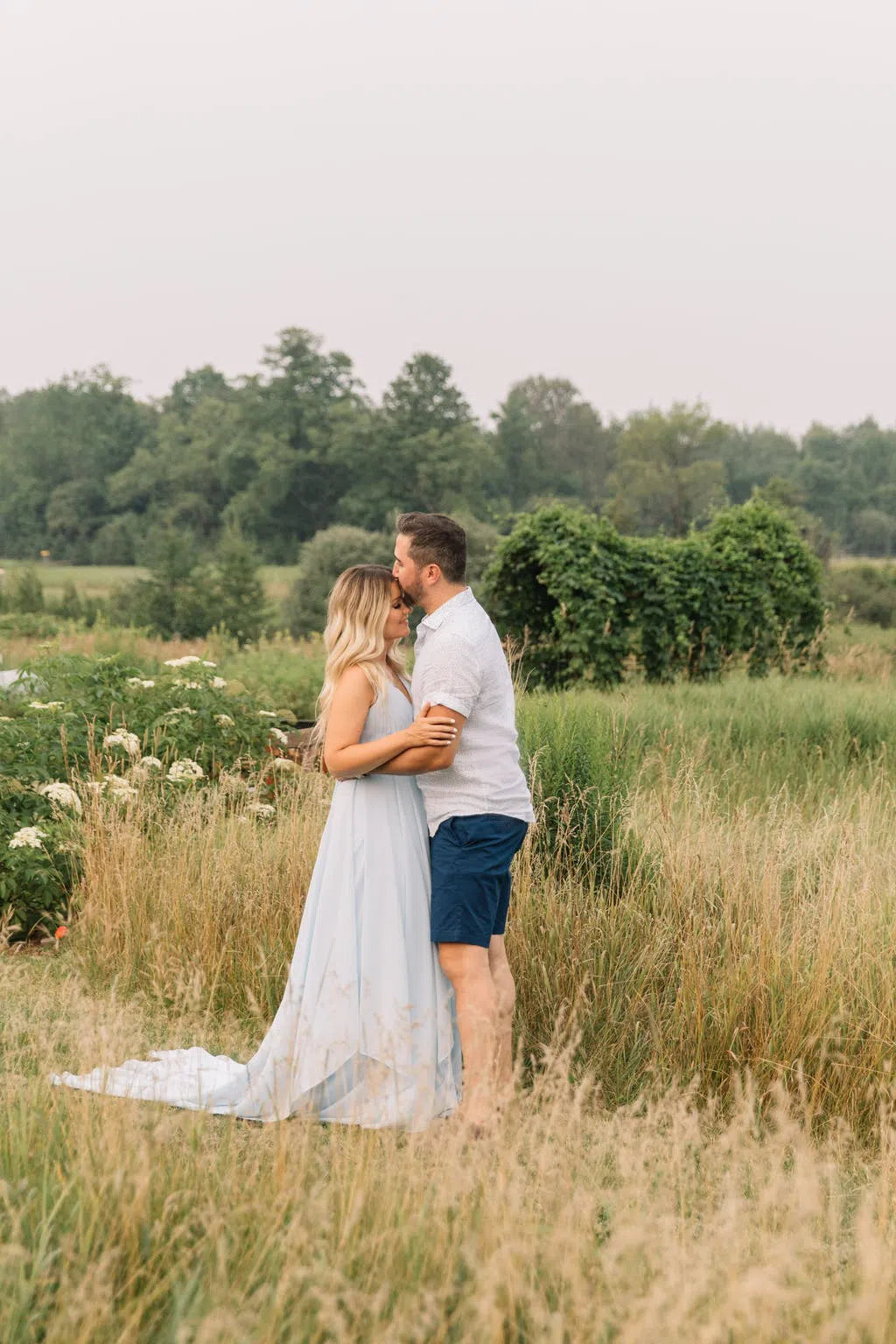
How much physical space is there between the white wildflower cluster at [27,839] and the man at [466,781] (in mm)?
2755

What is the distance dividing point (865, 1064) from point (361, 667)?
87.4 inches

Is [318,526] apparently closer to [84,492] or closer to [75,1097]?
[84,492]

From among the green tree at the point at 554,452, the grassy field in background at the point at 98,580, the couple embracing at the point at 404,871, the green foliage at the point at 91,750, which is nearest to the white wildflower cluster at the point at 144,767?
the green foliage at the point at 91,750

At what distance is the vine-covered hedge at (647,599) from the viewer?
39.9 ft

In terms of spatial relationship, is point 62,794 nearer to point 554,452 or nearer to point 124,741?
point 124,741

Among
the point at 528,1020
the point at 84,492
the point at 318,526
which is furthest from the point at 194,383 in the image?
the point at 528,1020

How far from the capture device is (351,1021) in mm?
3965

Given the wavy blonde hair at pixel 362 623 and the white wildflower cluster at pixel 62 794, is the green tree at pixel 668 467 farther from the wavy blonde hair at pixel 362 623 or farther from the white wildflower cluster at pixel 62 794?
the wavy blonde hair at pixel 362 623

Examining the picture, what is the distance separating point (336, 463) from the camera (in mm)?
55625

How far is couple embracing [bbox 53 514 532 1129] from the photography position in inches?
148

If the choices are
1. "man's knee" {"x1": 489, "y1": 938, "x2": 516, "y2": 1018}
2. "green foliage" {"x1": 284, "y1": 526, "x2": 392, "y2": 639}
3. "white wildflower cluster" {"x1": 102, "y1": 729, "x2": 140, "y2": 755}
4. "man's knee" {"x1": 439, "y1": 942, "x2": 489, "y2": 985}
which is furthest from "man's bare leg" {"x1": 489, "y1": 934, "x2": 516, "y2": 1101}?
"green foliage" {"x1": 284, "y1": 526, "x2": 392, "y2": 639}

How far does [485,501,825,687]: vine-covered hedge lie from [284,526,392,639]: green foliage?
42.4ft

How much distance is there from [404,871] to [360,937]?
257mm

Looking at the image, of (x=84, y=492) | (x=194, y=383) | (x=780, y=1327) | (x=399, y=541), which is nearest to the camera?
(x=780, y=1327)
